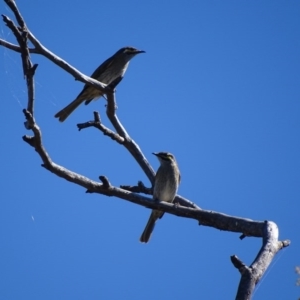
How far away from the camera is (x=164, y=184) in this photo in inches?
272

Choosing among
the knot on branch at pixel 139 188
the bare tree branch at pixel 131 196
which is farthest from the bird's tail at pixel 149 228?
the bare tree branch at pixel 131 196

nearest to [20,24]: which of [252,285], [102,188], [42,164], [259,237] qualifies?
[42,164]

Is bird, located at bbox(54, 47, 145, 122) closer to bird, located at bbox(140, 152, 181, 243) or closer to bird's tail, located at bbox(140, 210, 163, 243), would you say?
bird, located at bbox(140, 152, 181, 243)

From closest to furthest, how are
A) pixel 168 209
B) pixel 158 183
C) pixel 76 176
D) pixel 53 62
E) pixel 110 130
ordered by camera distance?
pixel 76 176 → pixel 168 209 → pixel 53 62 → pixel 110 130 → pixel 158 183

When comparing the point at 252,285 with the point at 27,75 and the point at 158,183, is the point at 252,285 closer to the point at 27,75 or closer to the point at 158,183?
the point at 27,75

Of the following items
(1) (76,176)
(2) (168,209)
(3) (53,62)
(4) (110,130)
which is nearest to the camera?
(1) (76,176)

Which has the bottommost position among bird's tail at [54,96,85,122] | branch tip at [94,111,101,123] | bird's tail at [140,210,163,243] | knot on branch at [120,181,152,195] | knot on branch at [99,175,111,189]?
knot on branch at [99,175,111,189]

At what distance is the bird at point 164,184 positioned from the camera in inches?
267

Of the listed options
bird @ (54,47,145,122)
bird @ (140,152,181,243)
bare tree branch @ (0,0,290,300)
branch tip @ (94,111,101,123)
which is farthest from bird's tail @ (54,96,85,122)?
bare tree branch @ (0,0,290,300)

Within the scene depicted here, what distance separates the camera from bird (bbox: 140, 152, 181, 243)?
677 cm

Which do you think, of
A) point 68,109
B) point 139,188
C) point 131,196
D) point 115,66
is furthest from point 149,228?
point 131,196

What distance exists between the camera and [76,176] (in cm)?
431

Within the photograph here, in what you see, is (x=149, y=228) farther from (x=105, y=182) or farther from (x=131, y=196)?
(x=105, y=182)

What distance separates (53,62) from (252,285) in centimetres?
322
